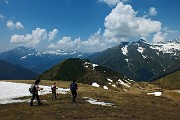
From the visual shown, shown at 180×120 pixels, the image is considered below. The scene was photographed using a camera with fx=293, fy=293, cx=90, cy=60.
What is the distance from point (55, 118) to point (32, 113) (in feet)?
13.8

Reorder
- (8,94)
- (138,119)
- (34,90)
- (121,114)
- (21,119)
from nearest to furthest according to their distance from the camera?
(21,119) → (138,119) → (121,114) → (34,90) → (8,94)

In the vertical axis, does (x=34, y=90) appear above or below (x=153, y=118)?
above

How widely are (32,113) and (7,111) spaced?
4.32m

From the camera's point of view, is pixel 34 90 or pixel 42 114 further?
pixel 34 90

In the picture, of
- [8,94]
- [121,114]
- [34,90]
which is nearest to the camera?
[121,114]

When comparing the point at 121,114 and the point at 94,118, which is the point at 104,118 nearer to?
the point at 94,118

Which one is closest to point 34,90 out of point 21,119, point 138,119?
point 21,119

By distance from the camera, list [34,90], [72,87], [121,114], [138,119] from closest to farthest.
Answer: [138,119] < [121,114] < [34,90] < [72,87]

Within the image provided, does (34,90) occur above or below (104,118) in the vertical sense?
above

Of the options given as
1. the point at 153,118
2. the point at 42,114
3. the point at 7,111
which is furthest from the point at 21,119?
the point at 153,118

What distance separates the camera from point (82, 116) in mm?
33750

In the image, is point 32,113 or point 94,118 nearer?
point 94,118

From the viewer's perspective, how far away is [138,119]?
111 feet

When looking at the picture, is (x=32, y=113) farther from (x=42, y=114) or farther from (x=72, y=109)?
(x=72, y=109)
